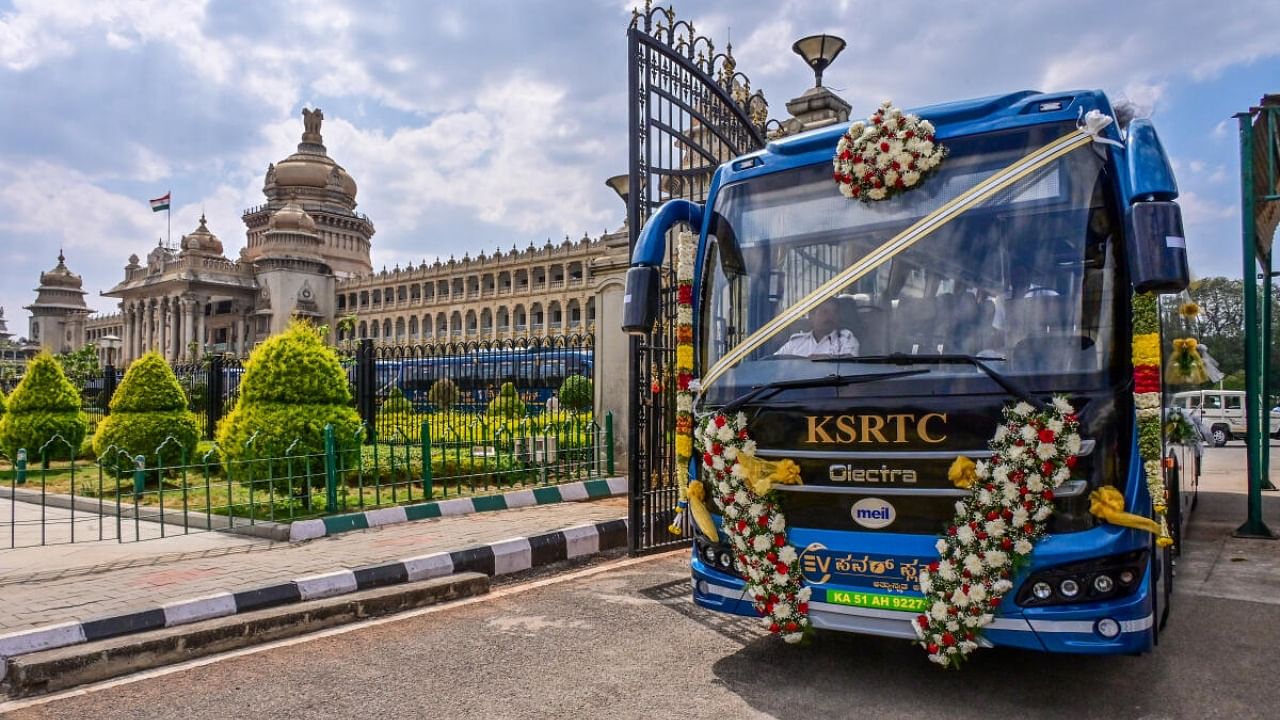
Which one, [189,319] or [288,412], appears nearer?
[288,412]

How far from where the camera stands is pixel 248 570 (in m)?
6.48

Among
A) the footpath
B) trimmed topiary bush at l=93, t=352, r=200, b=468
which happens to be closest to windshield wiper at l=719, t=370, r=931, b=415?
the footpath

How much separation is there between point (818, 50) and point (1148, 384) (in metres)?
6.80

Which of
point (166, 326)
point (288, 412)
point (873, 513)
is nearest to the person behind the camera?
point (873, 513)

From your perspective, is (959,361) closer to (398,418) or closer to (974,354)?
(974,354)

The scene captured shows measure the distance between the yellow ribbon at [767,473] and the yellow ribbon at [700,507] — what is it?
15.7 inches

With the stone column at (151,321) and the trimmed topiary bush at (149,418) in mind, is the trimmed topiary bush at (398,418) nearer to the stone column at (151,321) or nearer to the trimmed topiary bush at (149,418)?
the trimmed topiary bush at (149,418)

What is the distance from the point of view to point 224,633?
5133mm

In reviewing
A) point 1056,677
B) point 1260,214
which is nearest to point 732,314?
point 1056,677

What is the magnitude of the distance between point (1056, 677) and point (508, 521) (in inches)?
224

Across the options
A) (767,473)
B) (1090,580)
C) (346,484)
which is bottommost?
(346,484)

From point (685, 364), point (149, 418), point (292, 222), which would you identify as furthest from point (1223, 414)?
point (292, 222)

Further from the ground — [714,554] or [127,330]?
[127,330]

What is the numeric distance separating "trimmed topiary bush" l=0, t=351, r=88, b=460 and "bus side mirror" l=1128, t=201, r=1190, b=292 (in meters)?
16.5
